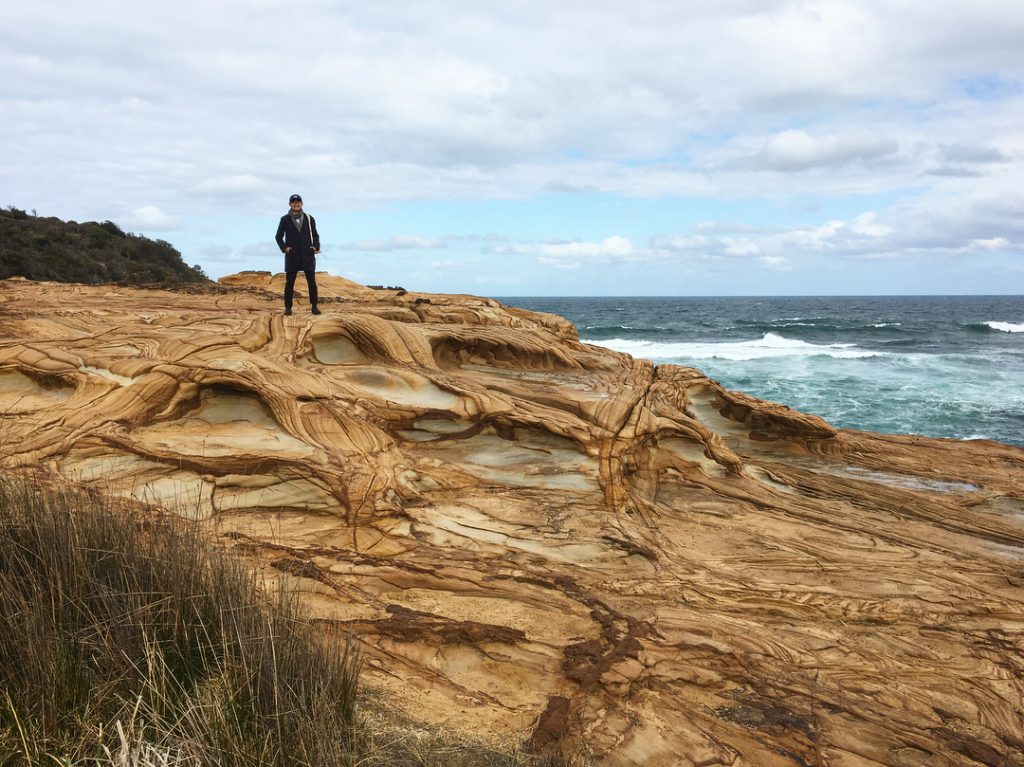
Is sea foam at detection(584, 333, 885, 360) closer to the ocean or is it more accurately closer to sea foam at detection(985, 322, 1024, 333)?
the ocean

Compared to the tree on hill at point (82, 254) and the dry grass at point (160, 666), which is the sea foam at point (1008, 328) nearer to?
the tree on hill at point (82, 254)

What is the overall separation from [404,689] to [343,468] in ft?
8.39

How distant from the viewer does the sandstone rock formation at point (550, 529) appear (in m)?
4.66

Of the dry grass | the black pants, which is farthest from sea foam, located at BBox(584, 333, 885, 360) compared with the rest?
the dry grass

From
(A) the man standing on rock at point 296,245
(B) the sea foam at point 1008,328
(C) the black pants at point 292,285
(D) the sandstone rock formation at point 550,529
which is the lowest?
(D) the sandstone rock formation at point 550,529

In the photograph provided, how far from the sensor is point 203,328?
28.4 ft

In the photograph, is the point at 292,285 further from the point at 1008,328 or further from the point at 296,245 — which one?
the point at 1008,328

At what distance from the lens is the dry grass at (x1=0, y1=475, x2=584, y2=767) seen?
3104mm

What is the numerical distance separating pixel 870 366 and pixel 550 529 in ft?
94.7

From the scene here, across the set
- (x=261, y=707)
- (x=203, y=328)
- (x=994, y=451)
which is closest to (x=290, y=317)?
(x=203, y=328)

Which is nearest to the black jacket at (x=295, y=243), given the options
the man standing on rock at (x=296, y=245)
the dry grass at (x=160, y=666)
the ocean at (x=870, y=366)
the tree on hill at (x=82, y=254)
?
the man standing on rock at (x=296, y=245)

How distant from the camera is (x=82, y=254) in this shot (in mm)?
22406

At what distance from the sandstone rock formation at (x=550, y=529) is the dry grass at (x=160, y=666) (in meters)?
0.44

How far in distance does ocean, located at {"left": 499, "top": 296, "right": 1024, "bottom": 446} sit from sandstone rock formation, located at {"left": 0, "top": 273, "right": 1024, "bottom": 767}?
1144 centimetres
